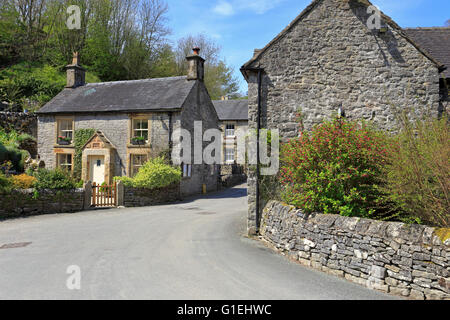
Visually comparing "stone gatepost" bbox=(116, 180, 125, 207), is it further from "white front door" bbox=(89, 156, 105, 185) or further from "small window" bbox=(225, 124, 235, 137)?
→ "small window" bbox=(225, 124, 235, 137)

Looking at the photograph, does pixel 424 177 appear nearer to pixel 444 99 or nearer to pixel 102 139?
pixel 444 99

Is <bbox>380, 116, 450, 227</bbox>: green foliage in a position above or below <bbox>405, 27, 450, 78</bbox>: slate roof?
below

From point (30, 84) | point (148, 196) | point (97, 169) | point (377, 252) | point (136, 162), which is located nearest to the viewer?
point (377, 252)

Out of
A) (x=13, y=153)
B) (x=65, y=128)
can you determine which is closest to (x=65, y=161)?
(x=65, y=128)

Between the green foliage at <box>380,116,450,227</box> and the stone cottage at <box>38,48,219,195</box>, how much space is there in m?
14.3

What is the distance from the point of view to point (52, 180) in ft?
47.4

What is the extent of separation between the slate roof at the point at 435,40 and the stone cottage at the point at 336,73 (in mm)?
1935

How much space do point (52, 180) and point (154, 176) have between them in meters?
4.76

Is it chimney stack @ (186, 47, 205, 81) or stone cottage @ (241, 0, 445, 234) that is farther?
chimney stack @ (186, 47, 205, 81)

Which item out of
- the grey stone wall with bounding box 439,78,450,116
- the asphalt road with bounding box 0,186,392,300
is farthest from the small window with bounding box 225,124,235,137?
the grey stone wall with bounding box 439,78,450,116

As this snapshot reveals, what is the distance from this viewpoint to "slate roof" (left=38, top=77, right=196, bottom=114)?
2019 centimetres

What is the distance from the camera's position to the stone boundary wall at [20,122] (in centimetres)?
2502
